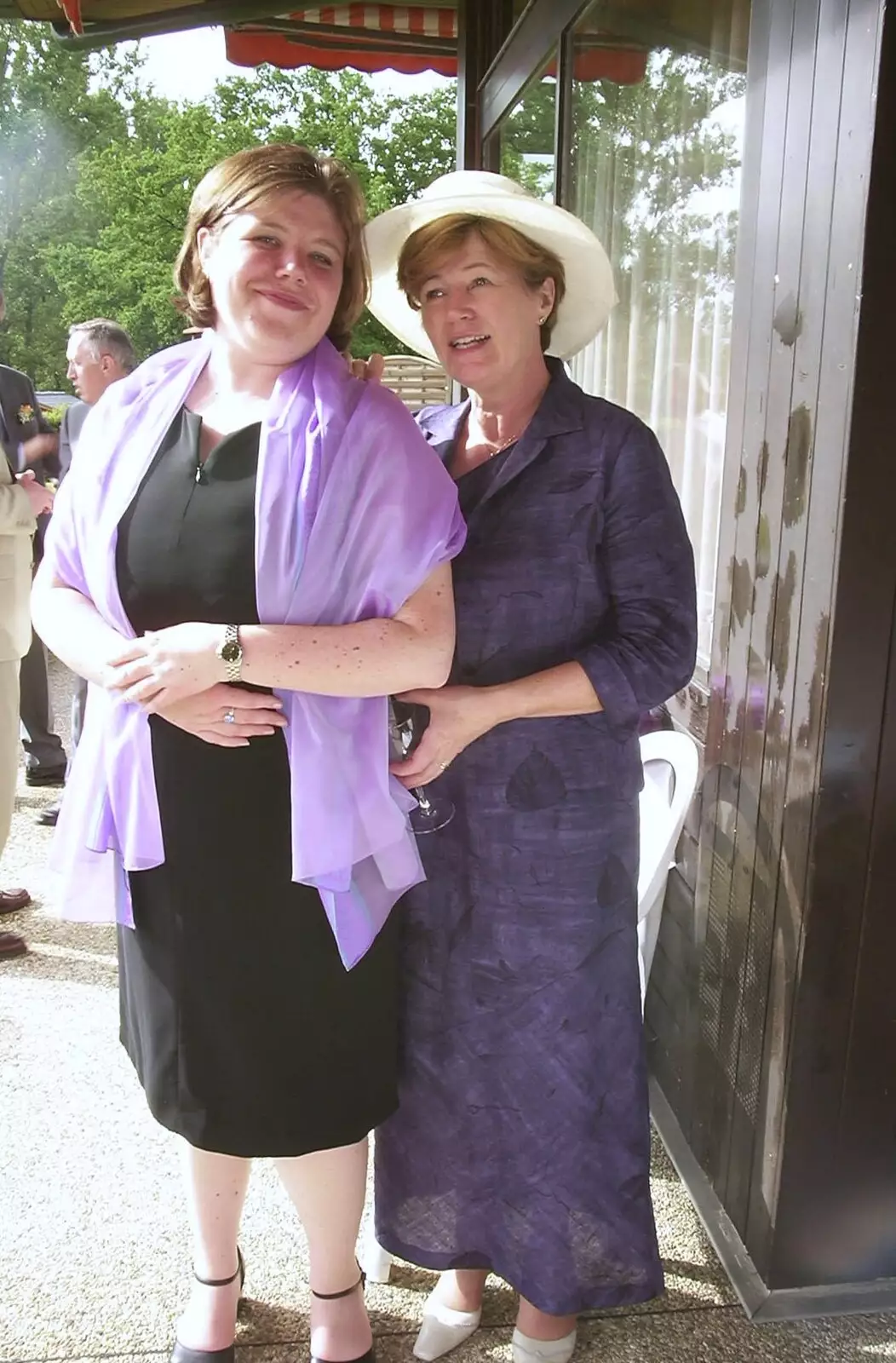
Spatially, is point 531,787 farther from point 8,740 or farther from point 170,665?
point 8,740

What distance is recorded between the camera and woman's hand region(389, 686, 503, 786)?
1.43 metres

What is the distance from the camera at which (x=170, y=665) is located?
1.30 meters

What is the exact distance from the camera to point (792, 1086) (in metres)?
1.68

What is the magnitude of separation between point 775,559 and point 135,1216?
1640mm

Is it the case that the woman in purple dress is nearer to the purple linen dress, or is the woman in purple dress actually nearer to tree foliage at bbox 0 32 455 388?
the purple linen dress

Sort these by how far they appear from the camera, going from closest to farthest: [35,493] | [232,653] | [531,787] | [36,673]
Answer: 1. [232,653]
2. [531,787]
3. [35,493]
4. [36,673]

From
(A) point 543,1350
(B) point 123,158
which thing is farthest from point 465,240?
(B) point 123,158

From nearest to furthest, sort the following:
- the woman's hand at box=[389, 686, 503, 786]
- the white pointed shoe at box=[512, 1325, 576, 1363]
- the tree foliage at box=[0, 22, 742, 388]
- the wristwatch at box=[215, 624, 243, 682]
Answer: the wristwatch at box=[215, 624, 243, 682], the woman's hand at box=[389, 686, 503, 786], the white pointed shoe at box=[512, 1325, 576, 1363], the tree foliage at box=[0, 22, 742, 388]

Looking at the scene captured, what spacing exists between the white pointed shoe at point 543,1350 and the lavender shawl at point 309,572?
2.45 feet

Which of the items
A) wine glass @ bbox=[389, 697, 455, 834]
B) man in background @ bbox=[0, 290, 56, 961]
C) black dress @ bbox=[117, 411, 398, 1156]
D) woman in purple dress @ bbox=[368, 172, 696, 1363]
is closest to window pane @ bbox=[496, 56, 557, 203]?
man in background @ bbox=[0, 290, 56, 961]

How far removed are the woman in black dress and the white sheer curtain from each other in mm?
1141

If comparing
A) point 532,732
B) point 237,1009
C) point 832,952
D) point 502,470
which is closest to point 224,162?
point 502,470

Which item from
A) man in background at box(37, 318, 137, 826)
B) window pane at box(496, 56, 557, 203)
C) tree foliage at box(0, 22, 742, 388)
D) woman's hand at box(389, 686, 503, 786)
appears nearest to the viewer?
woman's hand at box(389, 686, 503, 786)

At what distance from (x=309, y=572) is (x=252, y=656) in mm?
120
